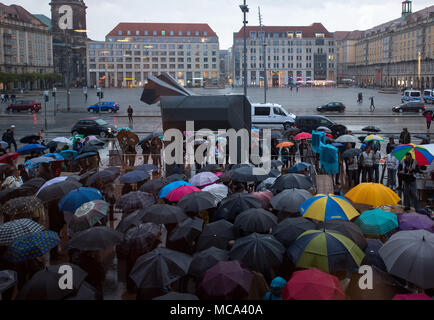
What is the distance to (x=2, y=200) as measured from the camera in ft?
32.3

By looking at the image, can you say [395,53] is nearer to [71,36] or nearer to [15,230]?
[71,36]

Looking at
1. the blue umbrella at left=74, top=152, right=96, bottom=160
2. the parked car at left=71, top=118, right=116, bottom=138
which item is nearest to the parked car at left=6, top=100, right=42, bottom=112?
the parked car at left=71, top=118, right=116, bottom=138

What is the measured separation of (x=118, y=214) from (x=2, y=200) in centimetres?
323

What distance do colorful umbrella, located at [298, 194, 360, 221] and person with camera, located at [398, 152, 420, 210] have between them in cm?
439

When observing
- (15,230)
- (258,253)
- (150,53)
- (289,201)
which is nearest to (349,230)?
(258,253)

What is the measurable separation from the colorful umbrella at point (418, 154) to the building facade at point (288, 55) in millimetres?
129245

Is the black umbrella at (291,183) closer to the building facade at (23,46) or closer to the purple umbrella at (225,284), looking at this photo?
the purple umbrella at (225,284)

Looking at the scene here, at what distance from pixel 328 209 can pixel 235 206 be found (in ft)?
5.46

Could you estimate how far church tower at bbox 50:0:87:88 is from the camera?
14412 centimetres

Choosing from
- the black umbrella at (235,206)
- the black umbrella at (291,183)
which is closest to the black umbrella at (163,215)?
the black umbrella at (235,206)

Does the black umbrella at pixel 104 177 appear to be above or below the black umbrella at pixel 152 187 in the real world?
above

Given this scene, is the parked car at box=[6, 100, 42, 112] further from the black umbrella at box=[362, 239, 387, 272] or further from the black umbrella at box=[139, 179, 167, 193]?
the black umbrella at box=[362, 239, 387, 272]

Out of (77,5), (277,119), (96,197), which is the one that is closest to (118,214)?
(96,197)

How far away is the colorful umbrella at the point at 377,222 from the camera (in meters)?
7.64
